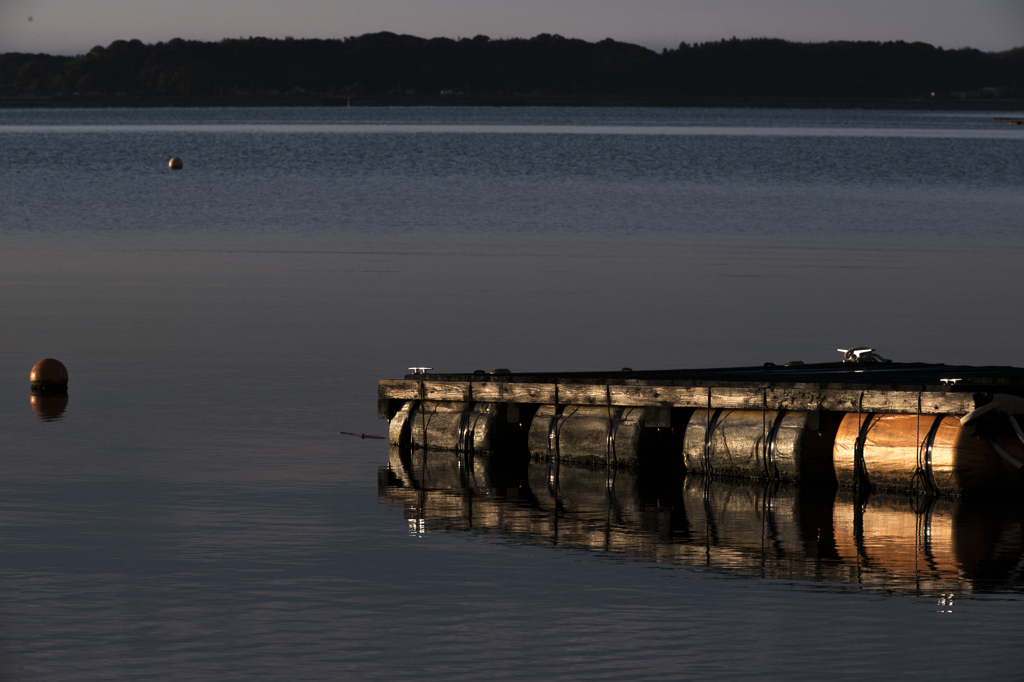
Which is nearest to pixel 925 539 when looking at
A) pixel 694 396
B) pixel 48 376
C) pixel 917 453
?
pixel 917 453

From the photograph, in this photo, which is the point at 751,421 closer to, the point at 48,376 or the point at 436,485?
the point at 436,485

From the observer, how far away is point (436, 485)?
58.2 feet

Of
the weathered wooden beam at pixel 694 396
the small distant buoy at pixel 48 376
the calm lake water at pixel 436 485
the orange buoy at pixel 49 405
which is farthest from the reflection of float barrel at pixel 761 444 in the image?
the small distant buoy at pixel 48 376

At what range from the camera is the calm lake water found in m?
11.5

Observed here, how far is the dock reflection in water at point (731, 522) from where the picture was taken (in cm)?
1375

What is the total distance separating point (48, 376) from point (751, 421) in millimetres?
10304

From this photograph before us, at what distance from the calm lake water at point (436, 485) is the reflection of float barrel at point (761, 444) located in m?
0.51

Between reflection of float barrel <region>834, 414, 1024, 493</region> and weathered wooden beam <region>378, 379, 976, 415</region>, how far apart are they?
181mm

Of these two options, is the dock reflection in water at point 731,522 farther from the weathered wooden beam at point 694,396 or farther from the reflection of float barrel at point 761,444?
the weathered wooden beam at point 694,396

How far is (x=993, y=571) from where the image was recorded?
13586 mm

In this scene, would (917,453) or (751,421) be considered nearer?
(917,453)

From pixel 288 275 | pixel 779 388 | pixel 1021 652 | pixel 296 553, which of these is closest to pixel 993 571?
pixel 1021 652

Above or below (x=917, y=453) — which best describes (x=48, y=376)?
below

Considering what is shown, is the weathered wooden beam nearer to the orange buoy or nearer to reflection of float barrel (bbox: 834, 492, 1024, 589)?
reflection of float barrel (bbox: 834, 492, 1024, 589)
